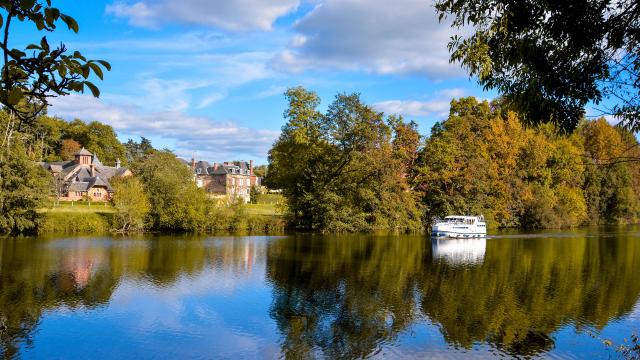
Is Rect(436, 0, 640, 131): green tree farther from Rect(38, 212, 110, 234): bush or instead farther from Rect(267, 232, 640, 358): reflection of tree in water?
Rect(38, 212, 110, 234): bush

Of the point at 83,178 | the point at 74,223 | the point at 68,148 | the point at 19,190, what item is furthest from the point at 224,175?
the point at 19,190

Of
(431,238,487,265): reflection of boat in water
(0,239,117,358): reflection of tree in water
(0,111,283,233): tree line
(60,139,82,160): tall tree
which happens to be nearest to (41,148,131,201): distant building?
(60,139,82,160): tall tree

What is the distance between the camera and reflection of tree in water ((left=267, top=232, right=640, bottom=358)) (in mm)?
17156

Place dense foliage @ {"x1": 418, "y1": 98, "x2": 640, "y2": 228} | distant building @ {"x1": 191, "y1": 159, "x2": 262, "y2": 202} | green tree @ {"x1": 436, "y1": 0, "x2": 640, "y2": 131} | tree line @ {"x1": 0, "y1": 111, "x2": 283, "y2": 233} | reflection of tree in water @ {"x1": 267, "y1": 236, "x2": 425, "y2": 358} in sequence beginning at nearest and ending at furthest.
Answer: green tree @ {"x1": 436, "y1": 0, "x2": 640, "y2": 131}, reflection of tree in water @ {"x1": 267, "y1": 236, "x2": 425, "y2": 358}, tree line @ {"x1": 0, "y1": 111, "x2": 283, "y2": 233}, dense foliage @ {"x1": 418, "y1": 98, "x2": 640, "y2": 228}, distant building @ {"x1": 191, "y1": 159, "x2": 262, "y2": 202}

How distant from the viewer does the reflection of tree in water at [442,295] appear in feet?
56.3

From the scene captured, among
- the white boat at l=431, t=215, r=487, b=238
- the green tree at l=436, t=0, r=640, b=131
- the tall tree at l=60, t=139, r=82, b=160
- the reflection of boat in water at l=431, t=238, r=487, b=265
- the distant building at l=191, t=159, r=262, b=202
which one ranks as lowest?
the reflection of boat in water at l=431, t=238, r=487, b=265

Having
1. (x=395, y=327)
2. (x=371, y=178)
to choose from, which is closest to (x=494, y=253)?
(x=371, y=178)

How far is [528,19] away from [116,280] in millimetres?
22077

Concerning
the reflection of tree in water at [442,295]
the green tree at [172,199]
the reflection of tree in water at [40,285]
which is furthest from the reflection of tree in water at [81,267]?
the green tree at [172,199]

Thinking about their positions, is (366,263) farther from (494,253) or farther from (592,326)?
(592,326)

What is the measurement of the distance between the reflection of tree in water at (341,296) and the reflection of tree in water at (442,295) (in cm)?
4

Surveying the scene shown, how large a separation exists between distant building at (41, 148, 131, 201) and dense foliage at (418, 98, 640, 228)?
43190 millimetres

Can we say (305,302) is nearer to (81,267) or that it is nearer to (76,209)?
(81,267)

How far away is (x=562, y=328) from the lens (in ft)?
60.0
